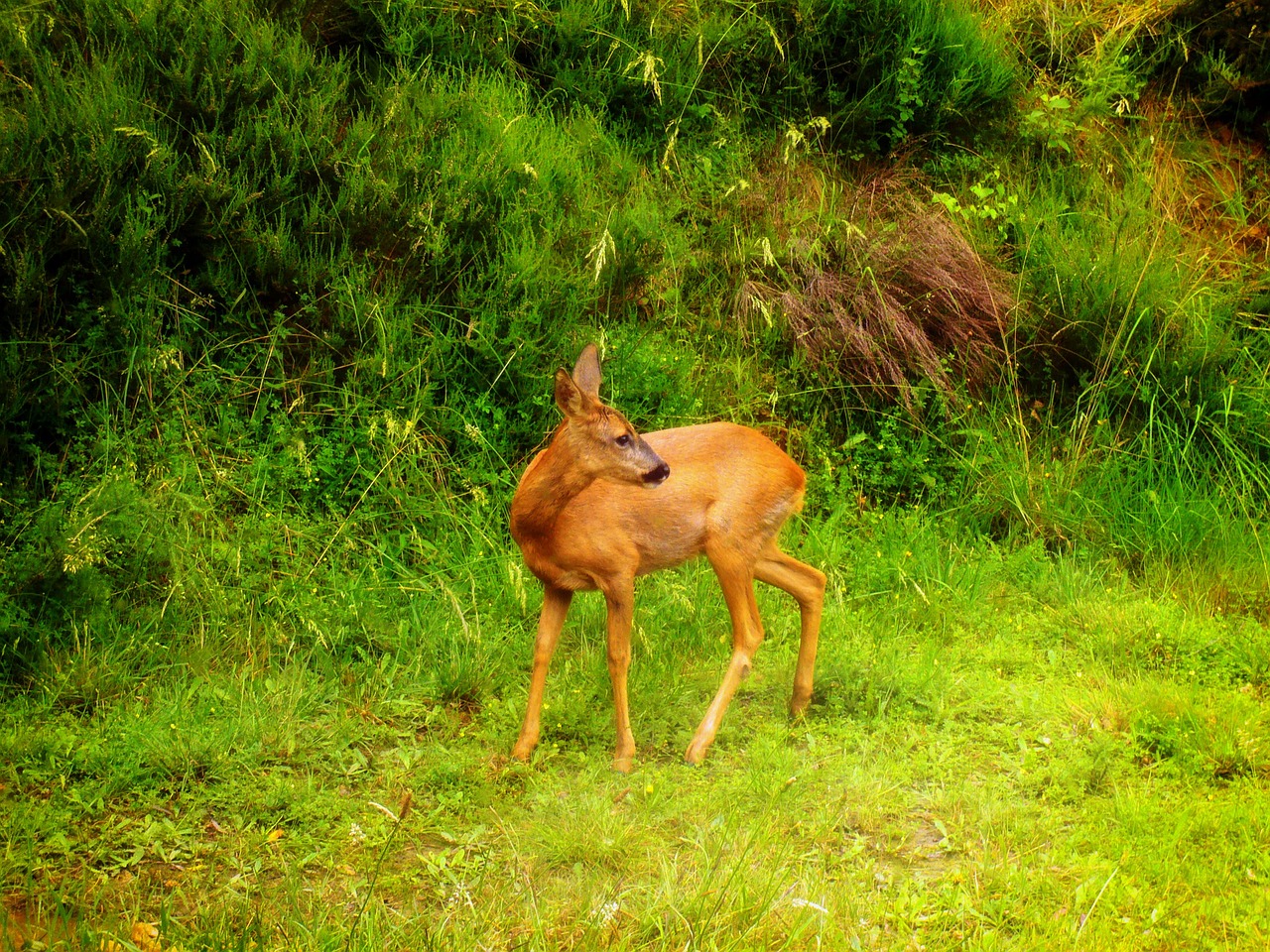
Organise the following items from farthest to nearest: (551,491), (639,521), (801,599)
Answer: (801,599), (639,521), (551,491)

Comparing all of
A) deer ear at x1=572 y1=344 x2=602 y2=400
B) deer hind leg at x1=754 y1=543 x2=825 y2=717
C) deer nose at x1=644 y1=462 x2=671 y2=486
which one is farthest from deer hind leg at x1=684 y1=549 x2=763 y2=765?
deer ear at x1=572 y1=344 x2=602 y2=400

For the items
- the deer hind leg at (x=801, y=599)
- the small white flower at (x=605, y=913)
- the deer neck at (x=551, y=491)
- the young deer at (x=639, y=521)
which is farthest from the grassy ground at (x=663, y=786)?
the deer neck at (x=551, y=491)

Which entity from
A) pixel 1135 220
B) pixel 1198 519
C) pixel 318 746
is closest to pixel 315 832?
pixel 318 746

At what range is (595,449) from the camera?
4422 millimetres

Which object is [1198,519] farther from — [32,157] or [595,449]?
[32,157]

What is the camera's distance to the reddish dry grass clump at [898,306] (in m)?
7.32

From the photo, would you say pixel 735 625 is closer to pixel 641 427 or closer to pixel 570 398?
pixel 570 398

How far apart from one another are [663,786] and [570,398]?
4.65 feet

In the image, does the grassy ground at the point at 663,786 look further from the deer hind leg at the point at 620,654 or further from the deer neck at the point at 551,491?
the deer neck at the point at 551,491

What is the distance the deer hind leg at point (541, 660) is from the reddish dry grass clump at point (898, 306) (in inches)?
120

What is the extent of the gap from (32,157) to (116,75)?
788 millimetres

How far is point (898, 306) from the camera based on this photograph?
7430 mm

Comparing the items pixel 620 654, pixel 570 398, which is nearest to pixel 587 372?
pixel 570 398

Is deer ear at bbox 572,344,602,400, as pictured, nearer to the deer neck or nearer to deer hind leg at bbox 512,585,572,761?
the deer neck
